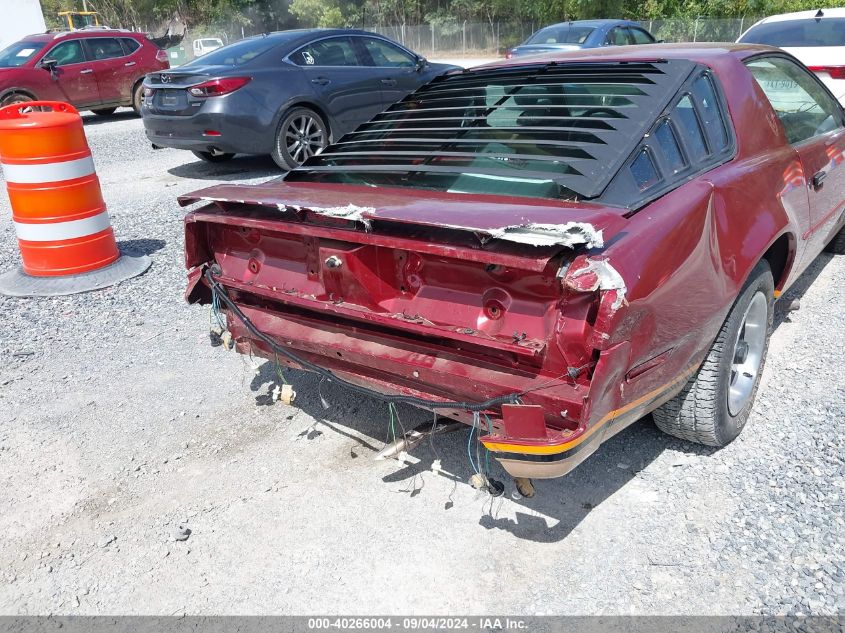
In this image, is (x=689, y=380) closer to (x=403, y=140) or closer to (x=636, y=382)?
(x=636, y=382)

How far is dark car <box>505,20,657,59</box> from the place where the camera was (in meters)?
12.9

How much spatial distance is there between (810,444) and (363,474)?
198cm

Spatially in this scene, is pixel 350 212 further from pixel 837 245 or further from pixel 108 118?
pixel 108 118

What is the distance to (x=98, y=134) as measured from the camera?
42.2 ft

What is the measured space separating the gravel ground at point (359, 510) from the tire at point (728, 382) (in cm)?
15

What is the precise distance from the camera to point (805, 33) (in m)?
8.70

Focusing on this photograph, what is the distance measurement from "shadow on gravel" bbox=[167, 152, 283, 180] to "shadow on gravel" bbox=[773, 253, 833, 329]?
605 centimetres

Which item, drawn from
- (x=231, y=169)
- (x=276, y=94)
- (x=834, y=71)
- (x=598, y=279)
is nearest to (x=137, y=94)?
(x=231, y=169)

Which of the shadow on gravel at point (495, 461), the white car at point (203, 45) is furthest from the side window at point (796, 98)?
the white car at point (203, 45)

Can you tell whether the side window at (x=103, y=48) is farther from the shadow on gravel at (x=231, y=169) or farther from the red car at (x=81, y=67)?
the shadow on gravel at (x=231, y=169)

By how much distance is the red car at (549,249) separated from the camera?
2281 millimetres

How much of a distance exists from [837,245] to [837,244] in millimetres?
15

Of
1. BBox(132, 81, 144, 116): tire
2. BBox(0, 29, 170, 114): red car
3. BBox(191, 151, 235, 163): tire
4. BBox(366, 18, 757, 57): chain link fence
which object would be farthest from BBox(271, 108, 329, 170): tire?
BBox(366, 18, 757, 57): chain link fence

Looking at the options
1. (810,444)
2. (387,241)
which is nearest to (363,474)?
(387,241)
